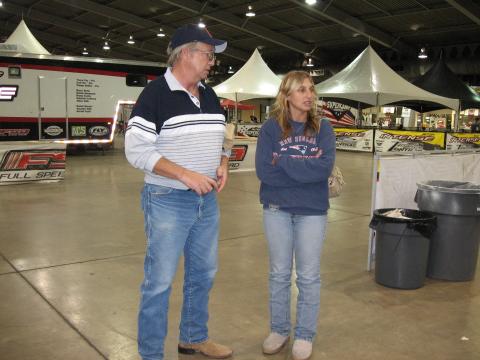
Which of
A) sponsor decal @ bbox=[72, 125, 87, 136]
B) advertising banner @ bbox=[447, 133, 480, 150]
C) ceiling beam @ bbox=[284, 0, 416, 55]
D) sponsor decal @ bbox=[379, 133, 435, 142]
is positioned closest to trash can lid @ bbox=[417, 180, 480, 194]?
sponsor decal @ bbox=[72, 125, 87, 136]

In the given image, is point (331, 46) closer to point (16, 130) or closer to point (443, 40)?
point (443, 40)

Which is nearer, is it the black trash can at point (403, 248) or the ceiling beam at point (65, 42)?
the black trash can at point (403, 248)

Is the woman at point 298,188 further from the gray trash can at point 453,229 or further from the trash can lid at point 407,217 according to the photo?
the gray trash can at point 453,229

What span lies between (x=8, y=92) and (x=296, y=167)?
13.3 meters

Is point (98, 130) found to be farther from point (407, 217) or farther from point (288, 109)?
point (288, 109)

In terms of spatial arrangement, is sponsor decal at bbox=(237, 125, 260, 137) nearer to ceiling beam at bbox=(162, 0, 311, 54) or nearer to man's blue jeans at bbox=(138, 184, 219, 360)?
ceiling beam at bbox=(162, 0, 311, 54)

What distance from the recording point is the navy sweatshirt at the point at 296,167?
300 cm

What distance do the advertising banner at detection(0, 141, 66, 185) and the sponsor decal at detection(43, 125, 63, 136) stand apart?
457 cm

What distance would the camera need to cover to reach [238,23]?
86.0ft

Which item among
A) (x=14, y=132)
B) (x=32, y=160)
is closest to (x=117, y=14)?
(x=14, y=132)

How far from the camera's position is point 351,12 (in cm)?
2338

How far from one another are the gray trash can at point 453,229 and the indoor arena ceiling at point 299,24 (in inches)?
646

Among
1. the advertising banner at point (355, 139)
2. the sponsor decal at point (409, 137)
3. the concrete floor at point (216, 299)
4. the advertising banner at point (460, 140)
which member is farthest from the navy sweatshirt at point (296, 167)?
the advertising banner at point (355, 139)

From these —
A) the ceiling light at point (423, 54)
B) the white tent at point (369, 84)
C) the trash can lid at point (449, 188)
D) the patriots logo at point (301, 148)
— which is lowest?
the trash can lid at point (449, 188)
